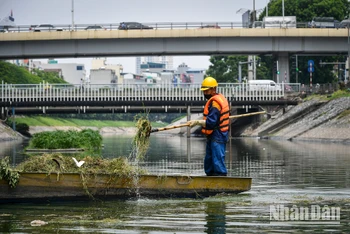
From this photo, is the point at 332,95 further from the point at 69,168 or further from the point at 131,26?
the point at 69,168

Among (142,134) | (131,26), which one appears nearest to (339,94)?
(131,26)

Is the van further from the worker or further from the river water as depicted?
the worker

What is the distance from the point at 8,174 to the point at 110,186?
2.30m

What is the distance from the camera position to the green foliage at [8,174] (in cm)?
1927

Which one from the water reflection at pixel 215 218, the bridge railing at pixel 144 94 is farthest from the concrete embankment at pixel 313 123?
the water reflection at pixel 215 218

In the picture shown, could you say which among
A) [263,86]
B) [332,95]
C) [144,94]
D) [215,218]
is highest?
[263,86]

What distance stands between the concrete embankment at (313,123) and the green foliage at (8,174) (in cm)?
4456

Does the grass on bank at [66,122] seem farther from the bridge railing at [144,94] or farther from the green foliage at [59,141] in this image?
the green foliage at [59,141]

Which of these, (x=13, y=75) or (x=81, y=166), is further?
(x=13, y=75)

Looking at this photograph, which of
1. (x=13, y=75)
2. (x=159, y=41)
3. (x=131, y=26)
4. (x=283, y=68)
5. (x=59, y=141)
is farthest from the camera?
(x=13, y=75)

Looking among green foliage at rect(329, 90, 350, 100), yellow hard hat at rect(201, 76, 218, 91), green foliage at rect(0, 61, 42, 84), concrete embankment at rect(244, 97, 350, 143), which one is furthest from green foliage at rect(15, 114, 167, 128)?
yellow hard hat at rect(201, 76, 218, 91)

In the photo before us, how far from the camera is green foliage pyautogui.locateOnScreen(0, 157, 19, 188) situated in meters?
19.3

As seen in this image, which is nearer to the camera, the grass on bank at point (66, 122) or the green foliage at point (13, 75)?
the grass on bank at point (66, 122)

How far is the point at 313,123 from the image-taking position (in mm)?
73438
